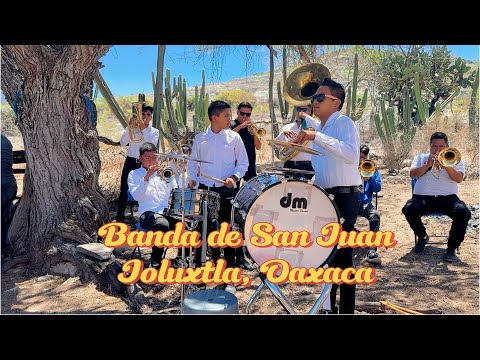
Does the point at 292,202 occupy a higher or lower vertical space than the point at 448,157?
lower

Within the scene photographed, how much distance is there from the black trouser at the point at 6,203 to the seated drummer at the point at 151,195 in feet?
4.90

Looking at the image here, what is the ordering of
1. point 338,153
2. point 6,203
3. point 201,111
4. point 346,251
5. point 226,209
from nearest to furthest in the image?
point 338,153
point 346,251
point 226,209
point 6,203
point 201,111

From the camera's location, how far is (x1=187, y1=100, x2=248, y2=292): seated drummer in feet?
14.7

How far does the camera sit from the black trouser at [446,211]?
5.20 m

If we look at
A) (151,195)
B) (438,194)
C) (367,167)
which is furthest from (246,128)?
(438,194)

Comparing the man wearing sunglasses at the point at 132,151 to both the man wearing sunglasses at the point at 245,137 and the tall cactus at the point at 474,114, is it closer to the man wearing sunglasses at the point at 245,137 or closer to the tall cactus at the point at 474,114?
the man wearing sunglasses at the point at 245,137

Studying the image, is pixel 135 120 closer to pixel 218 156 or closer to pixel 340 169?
pixel 218 156

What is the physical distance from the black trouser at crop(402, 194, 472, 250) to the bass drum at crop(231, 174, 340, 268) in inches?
99.8

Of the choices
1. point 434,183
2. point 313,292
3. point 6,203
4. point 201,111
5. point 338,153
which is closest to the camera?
point 338,153

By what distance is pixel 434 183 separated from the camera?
17.9 feet

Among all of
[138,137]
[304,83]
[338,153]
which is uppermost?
[304,83]

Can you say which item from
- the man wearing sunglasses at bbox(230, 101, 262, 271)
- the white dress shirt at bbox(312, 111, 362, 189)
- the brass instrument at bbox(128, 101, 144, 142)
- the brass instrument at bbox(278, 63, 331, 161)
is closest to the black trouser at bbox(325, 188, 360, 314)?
the white dress shirt at bbox(312, 111, 362, 189)

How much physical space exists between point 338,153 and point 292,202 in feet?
1.62

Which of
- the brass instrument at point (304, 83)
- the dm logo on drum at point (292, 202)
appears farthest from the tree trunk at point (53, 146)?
the dm logo on drum at point (292, 202)
